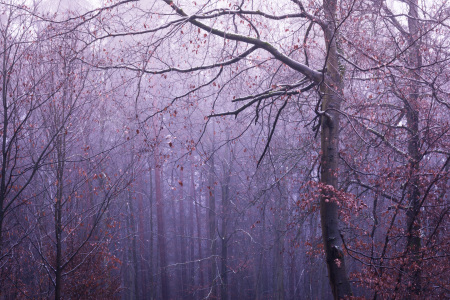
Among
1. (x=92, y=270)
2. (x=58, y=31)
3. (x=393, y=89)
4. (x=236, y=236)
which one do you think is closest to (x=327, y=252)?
(x=393, y=89)

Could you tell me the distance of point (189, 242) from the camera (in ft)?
86.3

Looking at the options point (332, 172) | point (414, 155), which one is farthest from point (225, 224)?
point (332, 172)

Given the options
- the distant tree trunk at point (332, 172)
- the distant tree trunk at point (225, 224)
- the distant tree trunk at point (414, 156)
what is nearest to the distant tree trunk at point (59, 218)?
the distant tree trunk at point (332, 172)

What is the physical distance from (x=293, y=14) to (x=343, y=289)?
4504 millimetres

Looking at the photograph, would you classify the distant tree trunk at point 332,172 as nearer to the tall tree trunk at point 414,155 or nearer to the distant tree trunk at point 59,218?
the tall tree trunk at point 414,155

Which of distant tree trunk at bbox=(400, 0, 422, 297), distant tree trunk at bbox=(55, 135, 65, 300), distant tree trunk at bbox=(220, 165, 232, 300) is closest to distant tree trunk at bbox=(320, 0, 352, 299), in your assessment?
distant tree trunk at bbox=(400, 0, 422, 297)

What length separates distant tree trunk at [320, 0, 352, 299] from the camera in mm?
5418

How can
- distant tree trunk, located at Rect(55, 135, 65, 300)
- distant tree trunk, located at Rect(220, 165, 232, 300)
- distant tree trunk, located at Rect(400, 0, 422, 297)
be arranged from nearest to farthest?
distant tree trunk, located at Rect(400, 0, 422, 297)
distant tree trunk, located at Rect(55, 135, 65, 300)
distant tree trunk, located at Rect(220, 165, 232, 300)

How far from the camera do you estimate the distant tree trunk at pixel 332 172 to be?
17.8ft

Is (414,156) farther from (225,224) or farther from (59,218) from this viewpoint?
(225,224)

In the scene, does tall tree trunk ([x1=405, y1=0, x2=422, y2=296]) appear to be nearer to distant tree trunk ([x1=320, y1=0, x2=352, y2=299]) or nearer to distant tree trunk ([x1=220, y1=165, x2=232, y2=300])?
distant tree trunk ([x1=320, y1=0, x2=352, y2=299])

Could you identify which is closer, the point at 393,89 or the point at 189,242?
the point at 393,89

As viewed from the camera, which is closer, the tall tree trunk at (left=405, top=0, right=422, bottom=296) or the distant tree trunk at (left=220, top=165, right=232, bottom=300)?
the tall tree trunk at (left=405, top=0, right=422, bottom=296)

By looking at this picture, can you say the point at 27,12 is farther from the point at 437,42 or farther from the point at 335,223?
the point at 437,42
